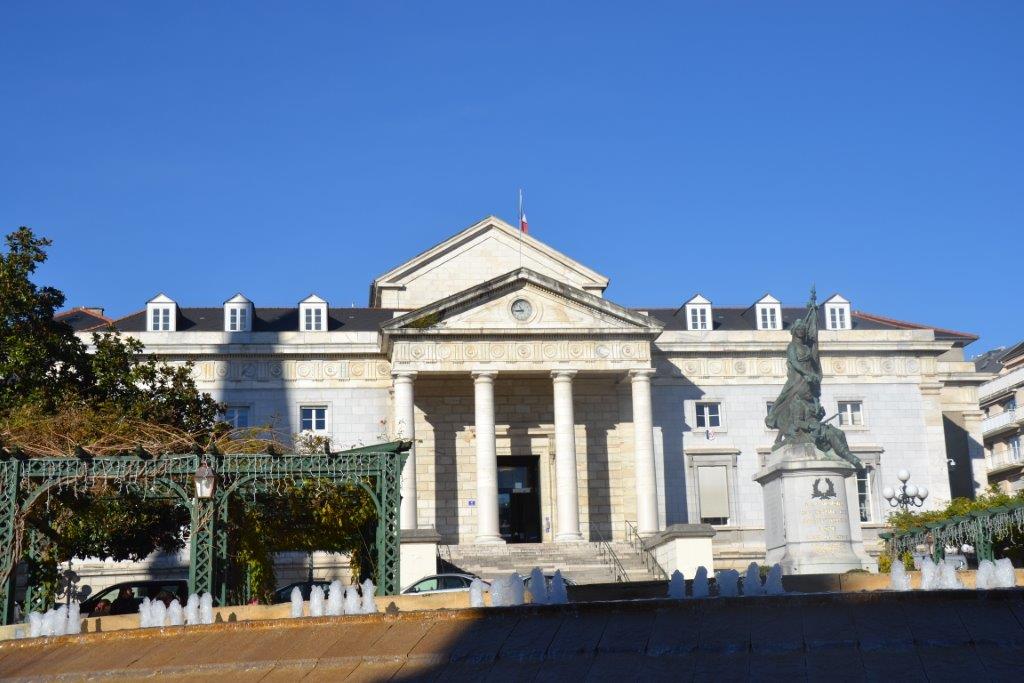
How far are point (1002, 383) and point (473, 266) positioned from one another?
33.4 meters

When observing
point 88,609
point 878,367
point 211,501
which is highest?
point 878,367

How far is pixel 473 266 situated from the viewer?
5162 cm

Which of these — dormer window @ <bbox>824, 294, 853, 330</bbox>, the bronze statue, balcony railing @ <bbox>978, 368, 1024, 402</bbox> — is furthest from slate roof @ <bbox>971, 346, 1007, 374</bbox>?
the bronze statue

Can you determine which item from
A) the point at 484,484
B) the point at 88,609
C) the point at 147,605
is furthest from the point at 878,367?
the point at 147,605

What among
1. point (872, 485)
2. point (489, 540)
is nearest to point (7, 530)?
point (489, 540)

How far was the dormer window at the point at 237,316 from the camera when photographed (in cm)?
4966

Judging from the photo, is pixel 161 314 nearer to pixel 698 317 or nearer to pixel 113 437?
pixel 698 317

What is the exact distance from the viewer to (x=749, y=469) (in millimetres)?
48062

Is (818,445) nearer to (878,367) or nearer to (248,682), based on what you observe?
(248,682)

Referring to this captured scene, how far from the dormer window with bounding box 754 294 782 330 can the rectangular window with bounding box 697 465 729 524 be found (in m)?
6.88

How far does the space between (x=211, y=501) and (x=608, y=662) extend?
1008 cm

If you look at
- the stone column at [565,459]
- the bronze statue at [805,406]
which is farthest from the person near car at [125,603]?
the stone column at [565,459]

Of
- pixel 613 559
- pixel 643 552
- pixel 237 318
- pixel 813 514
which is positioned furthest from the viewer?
pixel 237 318

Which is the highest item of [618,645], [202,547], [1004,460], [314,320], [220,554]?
[314,320]
